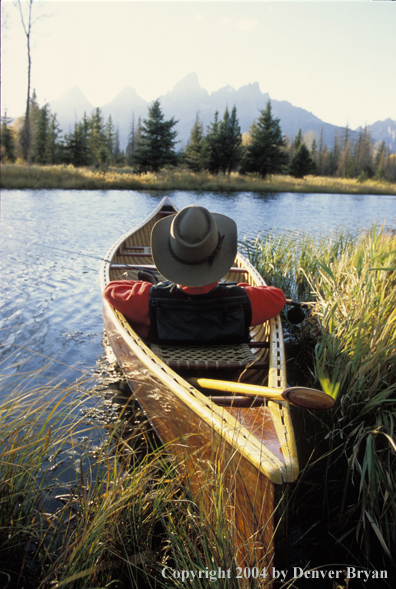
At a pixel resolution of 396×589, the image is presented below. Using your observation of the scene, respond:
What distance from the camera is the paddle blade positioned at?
5.00 feet

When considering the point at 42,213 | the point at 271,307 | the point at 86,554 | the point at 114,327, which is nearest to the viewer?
the point at 86,554

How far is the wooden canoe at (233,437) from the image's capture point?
57.6 inches

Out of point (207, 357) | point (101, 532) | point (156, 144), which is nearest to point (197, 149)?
point (156, 144)

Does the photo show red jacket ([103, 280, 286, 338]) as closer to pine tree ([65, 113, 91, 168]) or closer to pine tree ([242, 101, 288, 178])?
pine tree ([65, 113, 91, 168])

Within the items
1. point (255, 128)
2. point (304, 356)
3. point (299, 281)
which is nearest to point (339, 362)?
point (304, 356)

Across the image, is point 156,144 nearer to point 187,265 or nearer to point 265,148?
point 265,148

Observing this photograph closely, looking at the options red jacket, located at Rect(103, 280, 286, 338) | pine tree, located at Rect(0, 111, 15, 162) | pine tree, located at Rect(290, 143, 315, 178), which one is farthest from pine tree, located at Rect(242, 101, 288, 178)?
red jacket, located at Rect(103, 280, 286, 338)

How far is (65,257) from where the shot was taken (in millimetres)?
8906

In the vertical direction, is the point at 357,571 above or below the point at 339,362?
below

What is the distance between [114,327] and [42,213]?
39.8ft

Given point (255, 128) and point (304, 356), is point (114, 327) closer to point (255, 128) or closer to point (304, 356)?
point (304, 356)

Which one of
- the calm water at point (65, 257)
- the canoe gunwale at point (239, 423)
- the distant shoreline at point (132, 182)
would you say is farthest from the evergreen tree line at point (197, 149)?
the canoe gunwale at point (239, 423)

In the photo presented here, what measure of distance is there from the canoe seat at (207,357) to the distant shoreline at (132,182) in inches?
Answer: 810

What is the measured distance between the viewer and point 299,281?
568cm
